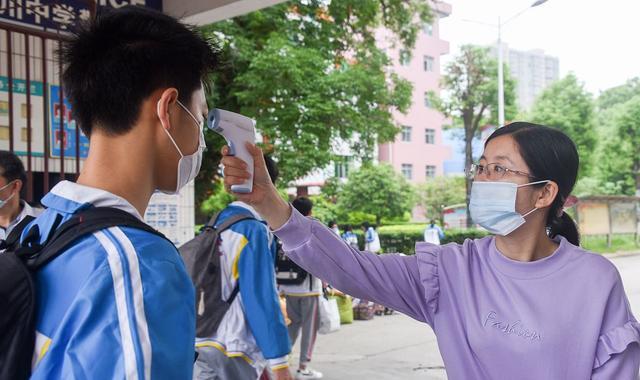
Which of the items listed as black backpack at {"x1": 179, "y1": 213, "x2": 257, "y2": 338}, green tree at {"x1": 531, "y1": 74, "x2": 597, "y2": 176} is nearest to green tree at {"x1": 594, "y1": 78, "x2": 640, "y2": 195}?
green tree at {"x1": 531, "y1": 74, "x2": 597, "y2": 176}

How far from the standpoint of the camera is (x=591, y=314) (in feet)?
5.83

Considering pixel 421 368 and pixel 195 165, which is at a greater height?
pixel 195 165

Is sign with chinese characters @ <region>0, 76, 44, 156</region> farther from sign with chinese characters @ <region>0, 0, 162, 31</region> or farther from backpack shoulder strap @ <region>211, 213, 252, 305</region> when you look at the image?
backpack shoulder strap @ <region>211, 213, 252, 305</region>

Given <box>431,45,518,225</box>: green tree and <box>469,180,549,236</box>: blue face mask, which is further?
<box>431,45,518,225</box>: green tree

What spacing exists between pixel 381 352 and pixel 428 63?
3592 cm

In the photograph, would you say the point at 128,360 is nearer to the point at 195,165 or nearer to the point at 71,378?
the point at 71,378

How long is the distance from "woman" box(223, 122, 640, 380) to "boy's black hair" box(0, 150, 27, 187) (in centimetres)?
245

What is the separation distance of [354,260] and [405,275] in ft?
0.66

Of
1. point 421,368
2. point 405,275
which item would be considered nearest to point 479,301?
point 405,275

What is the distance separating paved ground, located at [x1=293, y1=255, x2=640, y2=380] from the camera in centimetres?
629

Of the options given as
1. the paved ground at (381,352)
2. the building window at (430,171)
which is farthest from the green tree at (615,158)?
the paved ground at (381,352)

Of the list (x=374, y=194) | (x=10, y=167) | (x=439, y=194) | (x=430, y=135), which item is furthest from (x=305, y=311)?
(x=430, y=135)

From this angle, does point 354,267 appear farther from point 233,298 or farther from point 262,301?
point 233,298

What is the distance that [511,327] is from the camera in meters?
1.82
